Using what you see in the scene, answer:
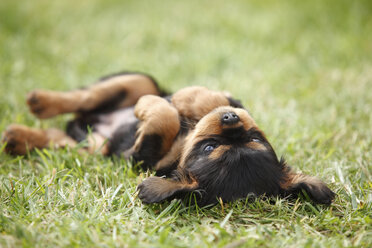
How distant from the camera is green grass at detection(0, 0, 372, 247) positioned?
8.14ft

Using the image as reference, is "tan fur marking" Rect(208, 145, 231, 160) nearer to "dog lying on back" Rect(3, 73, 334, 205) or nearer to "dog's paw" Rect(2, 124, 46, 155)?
"dog lying on back" Rect(3, 73, 334, 205)

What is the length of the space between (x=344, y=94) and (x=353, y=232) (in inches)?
118

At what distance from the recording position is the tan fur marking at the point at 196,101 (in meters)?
3.44

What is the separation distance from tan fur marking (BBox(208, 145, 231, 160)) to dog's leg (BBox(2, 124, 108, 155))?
1347mm

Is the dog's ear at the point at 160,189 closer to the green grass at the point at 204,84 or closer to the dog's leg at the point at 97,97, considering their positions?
the green grass at the point at 204,84

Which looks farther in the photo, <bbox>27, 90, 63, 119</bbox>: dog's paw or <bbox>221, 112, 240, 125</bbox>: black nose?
<bbox>27, 90, 63, 119</bbox>: dog's paw

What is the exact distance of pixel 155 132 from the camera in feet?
10.6

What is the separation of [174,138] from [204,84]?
2.30m

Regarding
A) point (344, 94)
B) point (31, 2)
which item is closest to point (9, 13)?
point (31, 2)

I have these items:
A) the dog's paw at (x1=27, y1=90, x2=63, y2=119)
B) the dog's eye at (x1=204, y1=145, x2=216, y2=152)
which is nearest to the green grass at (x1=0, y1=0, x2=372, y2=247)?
the dog's paw at (x1=27, y1=90, x2=63, y2=119)

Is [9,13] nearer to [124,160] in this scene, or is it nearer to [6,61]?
[6,61]

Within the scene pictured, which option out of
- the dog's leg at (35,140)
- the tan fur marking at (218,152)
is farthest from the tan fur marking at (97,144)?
the tan fur marking at (218,152)

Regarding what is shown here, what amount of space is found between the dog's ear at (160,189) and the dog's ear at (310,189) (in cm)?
76

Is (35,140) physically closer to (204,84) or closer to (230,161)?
(230,161)
